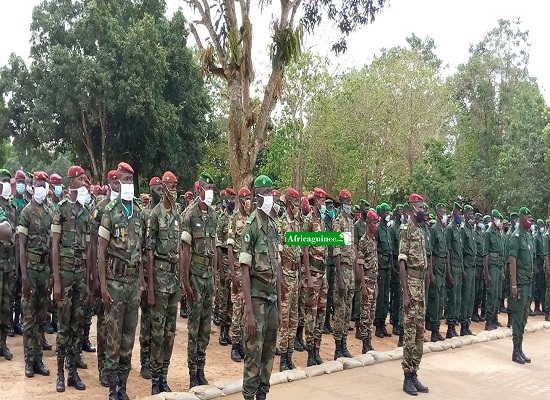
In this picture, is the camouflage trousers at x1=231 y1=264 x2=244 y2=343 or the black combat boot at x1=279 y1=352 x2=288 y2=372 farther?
the camouflage trousers at x1=231 y1=264 x2=244 y2=343

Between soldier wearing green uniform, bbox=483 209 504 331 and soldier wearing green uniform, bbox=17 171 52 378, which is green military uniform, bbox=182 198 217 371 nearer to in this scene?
soldier wearing green uniform, bbox=17 171 52 378

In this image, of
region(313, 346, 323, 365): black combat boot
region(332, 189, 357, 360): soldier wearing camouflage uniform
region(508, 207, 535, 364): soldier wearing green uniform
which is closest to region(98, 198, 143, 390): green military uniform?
region(313, 346, 323, 365): black combat boot

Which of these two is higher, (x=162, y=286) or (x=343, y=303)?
(x=162, y=286)

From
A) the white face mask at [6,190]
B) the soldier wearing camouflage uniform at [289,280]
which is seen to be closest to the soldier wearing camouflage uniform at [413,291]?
the soldier wearing camouflage uniform at [289,280]

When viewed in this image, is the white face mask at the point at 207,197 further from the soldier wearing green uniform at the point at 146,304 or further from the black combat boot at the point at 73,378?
the black combat boot at the point at 73,378

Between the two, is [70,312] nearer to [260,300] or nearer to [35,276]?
[35,276]

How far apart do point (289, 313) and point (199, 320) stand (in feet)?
5.21

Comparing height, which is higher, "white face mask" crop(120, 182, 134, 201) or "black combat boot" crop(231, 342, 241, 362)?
"white face mask" crop(120, 182, 134, 201)

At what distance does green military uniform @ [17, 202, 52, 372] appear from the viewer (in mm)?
6324

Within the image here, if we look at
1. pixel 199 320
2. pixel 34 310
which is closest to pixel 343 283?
pixel 199 320

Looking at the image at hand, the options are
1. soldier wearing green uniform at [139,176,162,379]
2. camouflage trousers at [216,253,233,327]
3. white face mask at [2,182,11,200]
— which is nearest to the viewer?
soldier wearing green uniform at [139,176,162,379]

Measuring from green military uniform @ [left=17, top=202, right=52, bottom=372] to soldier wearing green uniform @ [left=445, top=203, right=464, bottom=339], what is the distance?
6919mm

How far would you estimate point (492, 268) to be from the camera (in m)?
11.6

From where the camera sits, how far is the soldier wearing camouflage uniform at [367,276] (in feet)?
28.3
